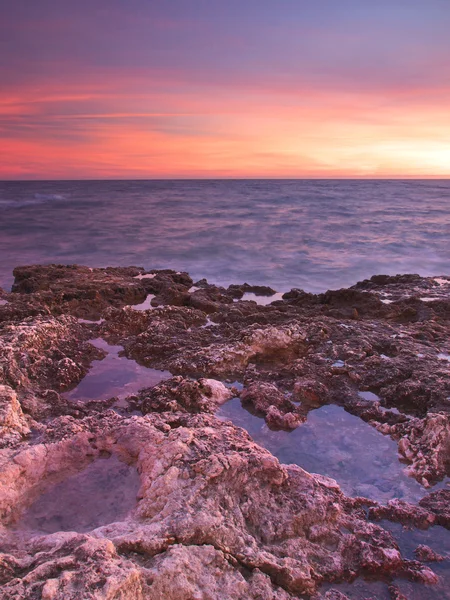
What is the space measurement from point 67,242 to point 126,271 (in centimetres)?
813

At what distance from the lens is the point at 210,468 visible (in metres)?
2.58

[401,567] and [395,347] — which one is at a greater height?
[395,347]

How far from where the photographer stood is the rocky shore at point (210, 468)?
2.09 meters

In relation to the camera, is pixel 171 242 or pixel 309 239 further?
pixel 309 239

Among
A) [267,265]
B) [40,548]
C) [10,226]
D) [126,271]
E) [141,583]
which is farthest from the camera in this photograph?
[10,226]

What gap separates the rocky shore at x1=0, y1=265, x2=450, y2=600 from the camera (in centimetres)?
209

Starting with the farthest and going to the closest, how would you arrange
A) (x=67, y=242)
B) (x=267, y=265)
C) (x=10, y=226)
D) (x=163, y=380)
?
(x=10, y=226) < (x=67, y=242) < (x=267, y=265) < (x=163, y=380)

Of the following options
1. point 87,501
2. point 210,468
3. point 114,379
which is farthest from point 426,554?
point 114,379

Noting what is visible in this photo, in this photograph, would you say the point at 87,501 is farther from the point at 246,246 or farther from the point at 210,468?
the point at 246,246

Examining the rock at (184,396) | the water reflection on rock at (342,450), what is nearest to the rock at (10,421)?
the rock at (184,396)

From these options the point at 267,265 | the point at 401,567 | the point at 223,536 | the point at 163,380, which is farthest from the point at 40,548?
the point at 267,265

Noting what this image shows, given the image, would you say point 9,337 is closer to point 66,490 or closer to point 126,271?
point 66,490

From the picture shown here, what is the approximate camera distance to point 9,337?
4.54 metres

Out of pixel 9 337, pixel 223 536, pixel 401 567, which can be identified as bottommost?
pixel 401 567
